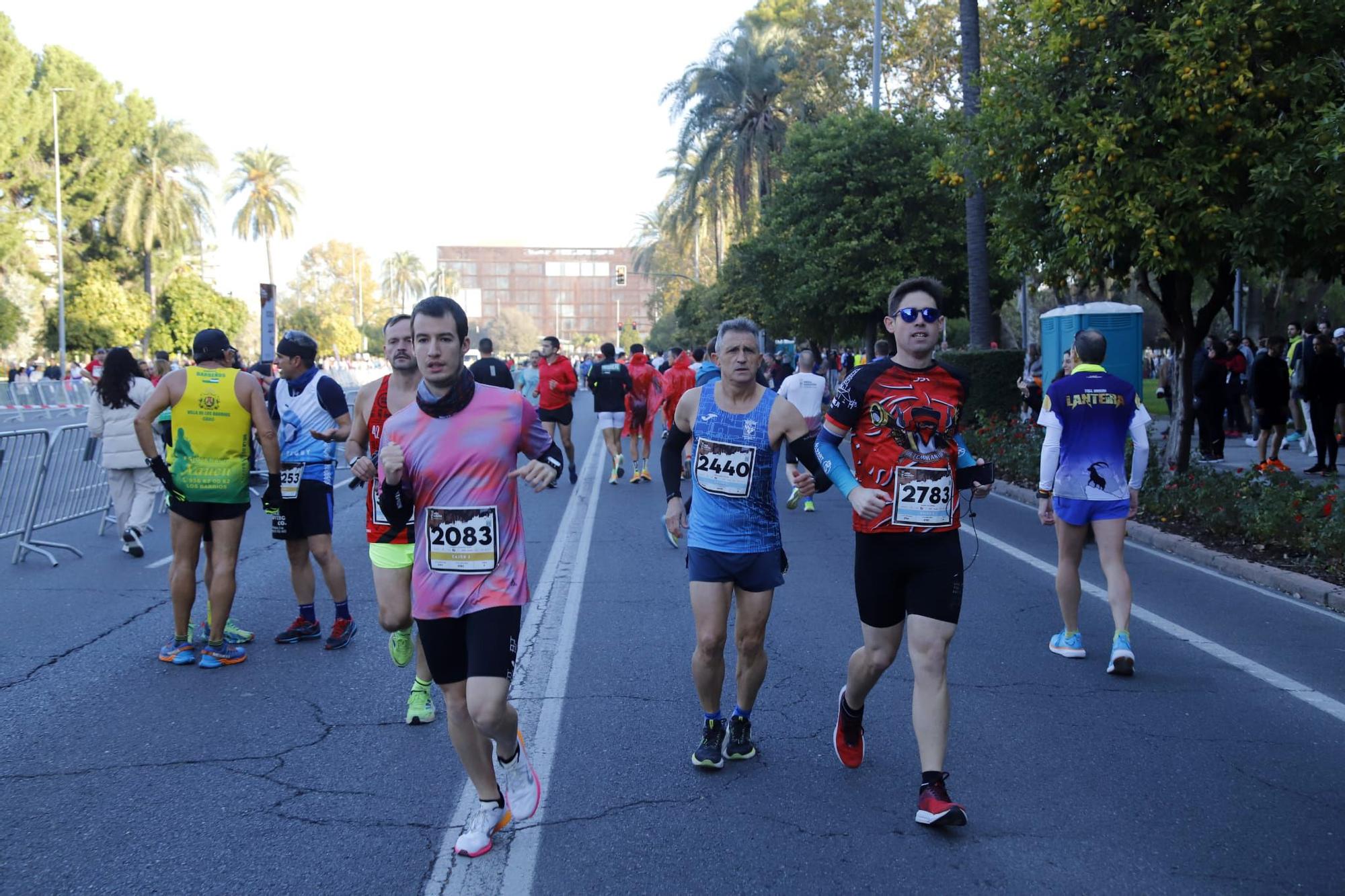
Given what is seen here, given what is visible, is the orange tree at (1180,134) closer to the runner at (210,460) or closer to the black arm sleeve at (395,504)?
the runner at (210,460)

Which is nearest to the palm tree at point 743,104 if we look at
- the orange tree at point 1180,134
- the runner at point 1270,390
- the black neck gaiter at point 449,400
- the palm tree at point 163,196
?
the runner at point 1270,390

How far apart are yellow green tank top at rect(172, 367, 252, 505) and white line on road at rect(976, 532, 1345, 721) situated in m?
5.54

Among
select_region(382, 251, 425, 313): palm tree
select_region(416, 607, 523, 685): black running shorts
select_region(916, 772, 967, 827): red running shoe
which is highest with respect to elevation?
select_region(382, 251, 425, 313): palm tree

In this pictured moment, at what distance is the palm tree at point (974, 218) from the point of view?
19.2 m

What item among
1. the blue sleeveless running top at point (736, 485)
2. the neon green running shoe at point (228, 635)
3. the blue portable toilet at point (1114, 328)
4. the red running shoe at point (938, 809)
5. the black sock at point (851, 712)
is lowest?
the red running shoe at point (938, 809)

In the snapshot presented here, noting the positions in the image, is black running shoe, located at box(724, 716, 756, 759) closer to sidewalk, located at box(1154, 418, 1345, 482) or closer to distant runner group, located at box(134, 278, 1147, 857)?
distant runner group, located at box(134, 278, 1147, 857)

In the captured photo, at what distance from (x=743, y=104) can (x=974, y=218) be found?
845 inches

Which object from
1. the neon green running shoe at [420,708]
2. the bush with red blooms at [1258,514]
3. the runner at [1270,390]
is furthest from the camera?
the runner at [1270,390]

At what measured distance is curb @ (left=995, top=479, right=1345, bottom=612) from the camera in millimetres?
8383

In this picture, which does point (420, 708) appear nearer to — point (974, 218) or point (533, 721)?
point (533, 721)

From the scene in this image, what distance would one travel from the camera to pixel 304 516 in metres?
7.04

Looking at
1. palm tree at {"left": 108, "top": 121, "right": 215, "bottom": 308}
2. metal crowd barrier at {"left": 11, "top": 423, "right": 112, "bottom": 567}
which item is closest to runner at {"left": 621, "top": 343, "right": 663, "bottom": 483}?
metal crowd barrier at {"left": 11, "top": 423, "right": 112, "bottom": 567}

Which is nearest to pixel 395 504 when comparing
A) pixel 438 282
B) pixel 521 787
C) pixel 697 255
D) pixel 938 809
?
pixel 521 787

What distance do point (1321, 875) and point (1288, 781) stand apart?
977 millimetres
